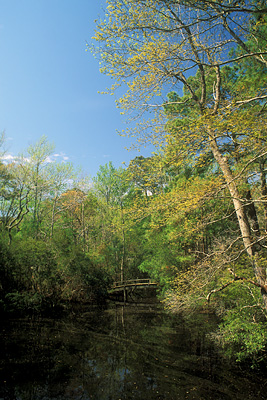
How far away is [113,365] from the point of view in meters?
6.57

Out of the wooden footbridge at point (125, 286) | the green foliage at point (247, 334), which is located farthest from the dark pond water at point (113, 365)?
the wooden footbridge at point (125, 286)

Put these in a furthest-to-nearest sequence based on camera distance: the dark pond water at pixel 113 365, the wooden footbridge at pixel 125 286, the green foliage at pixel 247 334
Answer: the wooden footbridge at pixel 125 286
the green foliage at pixel 247 334
the dark pond water at pixel 113 365

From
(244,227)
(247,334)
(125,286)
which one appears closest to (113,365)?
(247,334)

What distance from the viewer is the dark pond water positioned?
517 centimetres

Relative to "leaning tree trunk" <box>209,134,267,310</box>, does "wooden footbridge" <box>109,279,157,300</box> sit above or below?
below

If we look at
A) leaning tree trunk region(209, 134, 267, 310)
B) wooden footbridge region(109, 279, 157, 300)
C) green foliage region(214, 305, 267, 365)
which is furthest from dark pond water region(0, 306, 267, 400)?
wooden footbridge region(109, 279, 157, 300)

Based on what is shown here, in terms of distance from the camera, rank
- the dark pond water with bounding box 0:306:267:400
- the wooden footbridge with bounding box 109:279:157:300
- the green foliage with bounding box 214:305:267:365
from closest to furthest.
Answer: the dark pond water with bounding box 0:306:267:400 → the green foliage with bounding box 214:305:267:365 → the wooden footbridge with bounding box 109:279:157:300

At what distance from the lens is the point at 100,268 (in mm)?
17875

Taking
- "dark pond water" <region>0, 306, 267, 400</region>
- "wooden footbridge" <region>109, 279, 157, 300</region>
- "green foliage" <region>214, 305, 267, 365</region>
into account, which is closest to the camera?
"dark pond water" <region>0, 306, 267, 400</region>

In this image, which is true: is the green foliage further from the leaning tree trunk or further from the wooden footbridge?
the wooden footbridge

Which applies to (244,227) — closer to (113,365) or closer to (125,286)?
(113,365)

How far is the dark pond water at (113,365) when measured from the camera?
5.17m

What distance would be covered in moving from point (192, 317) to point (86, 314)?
572 centimetres

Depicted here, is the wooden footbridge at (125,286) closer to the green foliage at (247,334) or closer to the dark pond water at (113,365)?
the dark pond water at (113,365)
